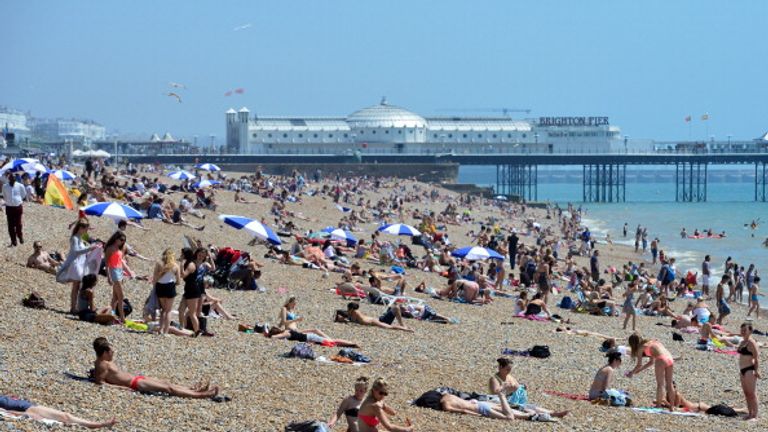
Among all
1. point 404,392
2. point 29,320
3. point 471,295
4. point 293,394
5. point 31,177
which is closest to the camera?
point 293,394

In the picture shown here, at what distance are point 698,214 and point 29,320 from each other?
2439 inches

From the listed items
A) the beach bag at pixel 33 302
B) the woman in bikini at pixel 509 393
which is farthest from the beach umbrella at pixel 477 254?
the woman in bikini at pixel 509 393

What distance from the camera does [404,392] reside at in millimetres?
10000

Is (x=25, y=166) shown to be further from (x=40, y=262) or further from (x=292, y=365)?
(x=292, y=365)

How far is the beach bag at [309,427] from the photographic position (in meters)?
7.99

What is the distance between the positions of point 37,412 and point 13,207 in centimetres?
842

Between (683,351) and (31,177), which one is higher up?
(31,177)

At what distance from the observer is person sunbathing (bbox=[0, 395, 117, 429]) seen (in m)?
7.39

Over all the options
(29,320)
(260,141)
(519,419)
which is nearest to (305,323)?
(29,320)

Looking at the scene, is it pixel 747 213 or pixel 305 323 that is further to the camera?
pixel 747 213

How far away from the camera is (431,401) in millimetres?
9484

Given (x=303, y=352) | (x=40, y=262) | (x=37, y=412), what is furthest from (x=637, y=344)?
(x=40, y=262)

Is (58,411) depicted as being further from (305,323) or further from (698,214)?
(698,214)

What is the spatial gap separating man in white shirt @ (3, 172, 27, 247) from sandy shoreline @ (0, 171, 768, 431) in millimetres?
225
